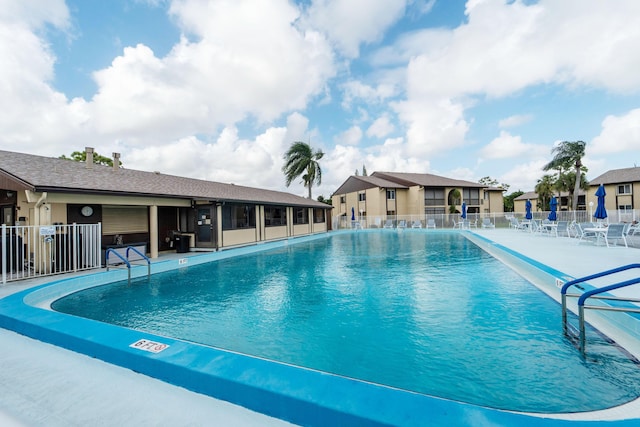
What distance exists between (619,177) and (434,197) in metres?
22.5

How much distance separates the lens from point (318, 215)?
26.1 metres

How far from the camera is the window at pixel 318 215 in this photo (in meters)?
25.3

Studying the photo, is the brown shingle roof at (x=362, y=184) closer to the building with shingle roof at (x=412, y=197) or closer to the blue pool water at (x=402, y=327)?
the building with shingle roof at (x=412, y=197)

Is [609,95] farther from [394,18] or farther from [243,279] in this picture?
[243,279]

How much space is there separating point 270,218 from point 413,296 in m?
13.5

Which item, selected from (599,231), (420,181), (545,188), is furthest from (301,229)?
(545,188)

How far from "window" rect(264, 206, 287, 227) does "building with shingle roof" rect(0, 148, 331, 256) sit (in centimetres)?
54

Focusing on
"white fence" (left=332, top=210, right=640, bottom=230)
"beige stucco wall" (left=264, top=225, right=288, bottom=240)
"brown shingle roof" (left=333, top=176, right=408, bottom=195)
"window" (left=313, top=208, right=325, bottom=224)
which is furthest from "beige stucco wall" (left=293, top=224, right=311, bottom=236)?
"brown shingle roof" (left=333, top=176, right=408, bottom=195)

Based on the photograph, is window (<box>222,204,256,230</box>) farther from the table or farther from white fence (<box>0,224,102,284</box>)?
the table

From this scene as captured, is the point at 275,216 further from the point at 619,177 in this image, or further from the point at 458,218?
the point at 619,177

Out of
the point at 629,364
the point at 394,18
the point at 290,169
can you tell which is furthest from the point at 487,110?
the point at 629,364

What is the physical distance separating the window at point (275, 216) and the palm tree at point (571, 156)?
3347 centimetres

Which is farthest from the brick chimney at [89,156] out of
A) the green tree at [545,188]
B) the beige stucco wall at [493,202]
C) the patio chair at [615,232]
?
the green tree at [545,188]

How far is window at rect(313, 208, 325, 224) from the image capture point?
25278 millimetres
